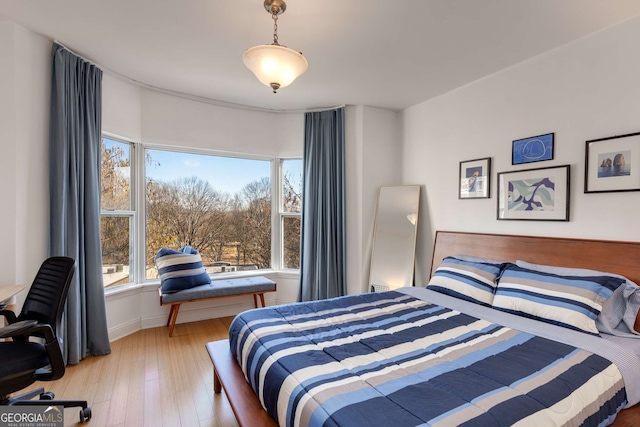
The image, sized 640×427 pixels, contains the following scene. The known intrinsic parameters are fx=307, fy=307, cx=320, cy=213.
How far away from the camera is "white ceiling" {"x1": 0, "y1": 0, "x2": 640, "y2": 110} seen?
6.50 feet

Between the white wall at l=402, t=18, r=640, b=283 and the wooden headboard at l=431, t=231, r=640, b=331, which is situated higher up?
the white wall at l=402, t=18, r=640, b=283

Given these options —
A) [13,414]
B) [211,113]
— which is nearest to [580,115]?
[211,113]

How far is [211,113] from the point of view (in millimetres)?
3777

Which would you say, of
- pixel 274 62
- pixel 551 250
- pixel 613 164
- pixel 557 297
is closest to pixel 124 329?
pixel 274 62

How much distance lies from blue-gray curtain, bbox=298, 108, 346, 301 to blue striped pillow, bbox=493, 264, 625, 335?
6.41 ft

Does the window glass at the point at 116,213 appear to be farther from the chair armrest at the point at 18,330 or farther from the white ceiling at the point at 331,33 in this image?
the chair armrest at the point at 18,330

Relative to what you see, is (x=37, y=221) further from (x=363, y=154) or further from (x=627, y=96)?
(x=627, y=96)

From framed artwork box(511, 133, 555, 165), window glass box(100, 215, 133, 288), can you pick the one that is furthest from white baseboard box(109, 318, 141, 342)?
framed artwork box(511, 133, 555, 165)

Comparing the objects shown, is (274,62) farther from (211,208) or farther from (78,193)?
(211,208)

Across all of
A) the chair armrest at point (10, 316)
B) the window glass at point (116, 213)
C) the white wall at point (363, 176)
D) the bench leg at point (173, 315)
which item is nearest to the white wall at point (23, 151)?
the chair armrest at point (10, 316)

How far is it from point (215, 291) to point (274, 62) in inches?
99.9

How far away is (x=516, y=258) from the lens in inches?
103

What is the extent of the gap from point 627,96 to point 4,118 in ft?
Result: 14.4

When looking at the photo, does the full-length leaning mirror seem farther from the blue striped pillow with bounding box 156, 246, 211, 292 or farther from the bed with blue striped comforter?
the blue striped pillow with bounding box 156, 246, 211, 292
